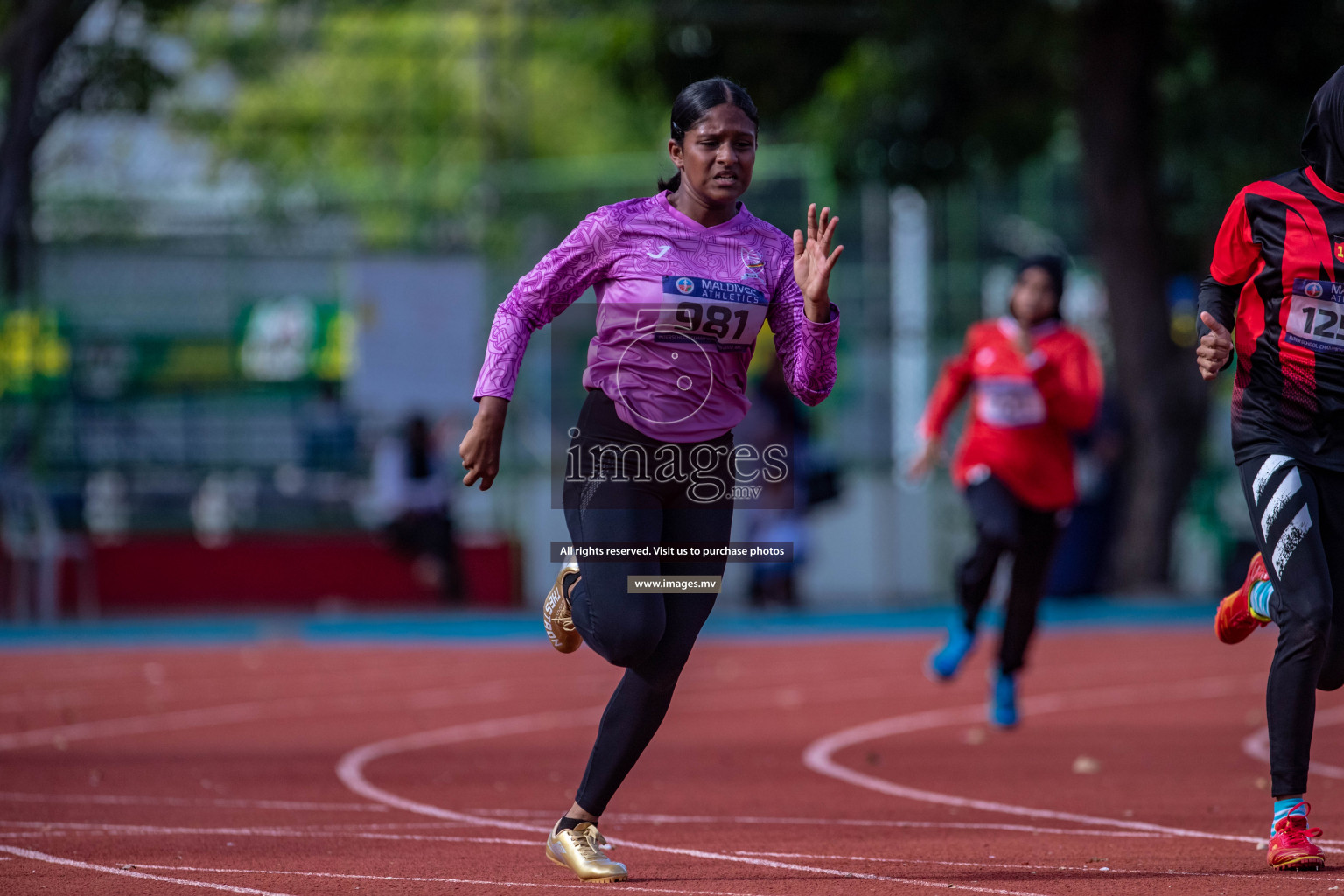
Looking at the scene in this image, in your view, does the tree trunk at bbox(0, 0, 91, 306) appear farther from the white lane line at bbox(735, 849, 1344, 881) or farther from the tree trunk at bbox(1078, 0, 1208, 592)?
the tree trunk at bbox(1078, 0, 1208, 592)

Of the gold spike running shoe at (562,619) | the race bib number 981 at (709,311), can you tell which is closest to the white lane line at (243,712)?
the gold spike running shoe at (562,619)

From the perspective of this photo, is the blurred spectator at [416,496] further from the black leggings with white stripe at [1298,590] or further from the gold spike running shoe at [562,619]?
the black leggings with white stripe at [1298,590]

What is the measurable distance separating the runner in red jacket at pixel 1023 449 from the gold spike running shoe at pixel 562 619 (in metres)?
4.06

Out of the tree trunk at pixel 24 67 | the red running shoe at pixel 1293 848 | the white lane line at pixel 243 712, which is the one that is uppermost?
the tree trunk at pixel 24 67

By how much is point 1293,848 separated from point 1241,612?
0.88 meters

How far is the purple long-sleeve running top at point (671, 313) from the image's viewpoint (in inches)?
217

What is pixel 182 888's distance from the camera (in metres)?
5.38

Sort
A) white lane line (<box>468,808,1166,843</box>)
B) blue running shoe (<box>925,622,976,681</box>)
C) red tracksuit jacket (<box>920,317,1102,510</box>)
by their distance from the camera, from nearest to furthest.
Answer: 1. white lane line (<box>468,808,1166,843</box>)
2. red tracksuit jacket (<box>920,317,1102,510</box>)
3. blue running shoe (<box>925,622,976,681</box>)

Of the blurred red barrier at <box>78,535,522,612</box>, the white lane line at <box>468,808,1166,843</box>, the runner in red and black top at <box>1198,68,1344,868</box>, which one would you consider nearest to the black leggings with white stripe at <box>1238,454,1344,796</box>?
the runner in red and black top at <box>1198,68,1344,868</box>

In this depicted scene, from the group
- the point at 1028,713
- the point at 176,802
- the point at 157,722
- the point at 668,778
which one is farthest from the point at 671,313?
the point at 157,722

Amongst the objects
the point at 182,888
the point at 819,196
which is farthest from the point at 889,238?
the point at 182,888

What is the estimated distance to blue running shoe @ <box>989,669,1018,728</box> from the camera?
958 centimetres

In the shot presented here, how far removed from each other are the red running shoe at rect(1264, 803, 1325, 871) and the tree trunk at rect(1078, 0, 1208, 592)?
14180mm

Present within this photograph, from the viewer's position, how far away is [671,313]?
553cm
